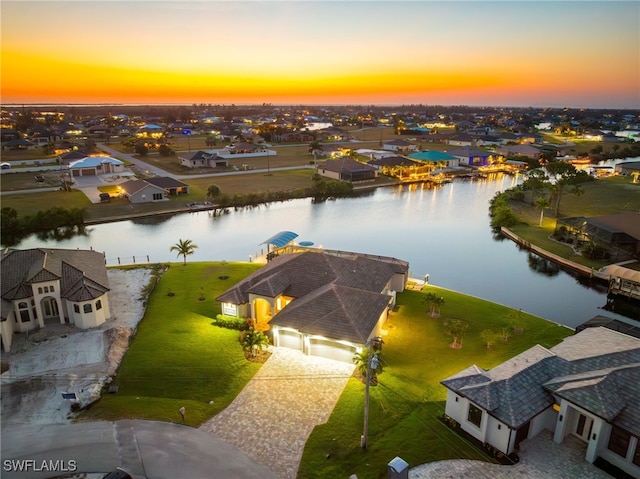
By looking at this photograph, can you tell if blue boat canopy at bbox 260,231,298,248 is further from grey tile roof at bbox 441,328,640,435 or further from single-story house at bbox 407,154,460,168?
single-story house at bbox 407,154,460,168

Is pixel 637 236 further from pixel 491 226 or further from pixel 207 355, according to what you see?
pixel 207 355

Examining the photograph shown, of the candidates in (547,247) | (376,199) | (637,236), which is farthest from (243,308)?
(376,199)

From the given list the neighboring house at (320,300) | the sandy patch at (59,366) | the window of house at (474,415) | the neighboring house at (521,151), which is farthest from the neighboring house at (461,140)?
the window of house at (474,415)

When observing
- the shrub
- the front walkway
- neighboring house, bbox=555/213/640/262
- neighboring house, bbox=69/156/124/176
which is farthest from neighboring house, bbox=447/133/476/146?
the front walkway

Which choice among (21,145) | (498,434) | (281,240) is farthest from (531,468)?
(21,145)

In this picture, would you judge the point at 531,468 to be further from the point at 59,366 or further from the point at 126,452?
the point at 59,366

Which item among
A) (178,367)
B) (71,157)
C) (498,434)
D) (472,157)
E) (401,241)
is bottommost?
(401,241)

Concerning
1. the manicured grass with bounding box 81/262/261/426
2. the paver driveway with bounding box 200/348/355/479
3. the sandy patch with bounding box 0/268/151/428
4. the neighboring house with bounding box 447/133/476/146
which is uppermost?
the neighboring house with bounding box 447/133/476/146

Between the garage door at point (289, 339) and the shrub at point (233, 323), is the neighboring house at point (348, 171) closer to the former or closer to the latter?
the shrub at point (233, 323)
